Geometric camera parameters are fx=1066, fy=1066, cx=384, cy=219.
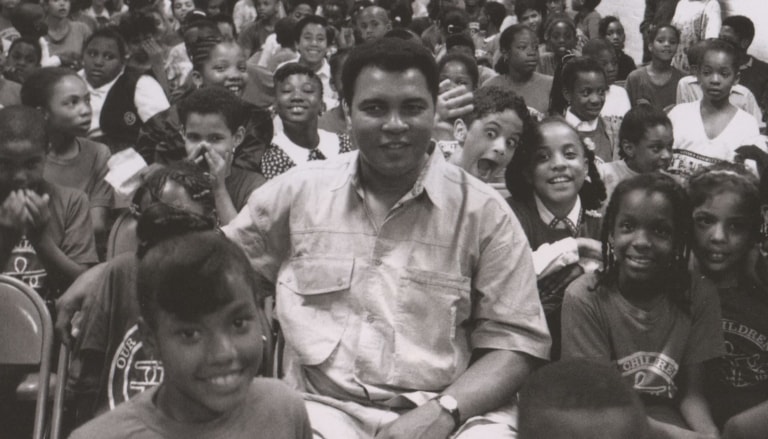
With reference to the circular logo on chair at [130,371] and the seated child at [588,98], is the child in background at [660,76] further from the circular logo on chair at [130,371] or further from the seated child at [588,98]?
the circular logo on chair at [130,371]

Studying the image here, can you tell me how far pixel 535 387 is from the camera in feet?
6.81

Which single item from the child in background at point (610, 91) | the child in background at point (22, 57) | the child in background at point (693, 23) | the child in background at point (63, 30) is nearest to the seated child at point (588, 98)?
the child in background at point (610, 91)

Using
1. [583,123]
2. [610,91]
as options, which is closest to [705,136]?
[583,123]

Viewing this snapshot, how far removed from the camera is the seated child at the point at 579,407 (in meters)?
2.00

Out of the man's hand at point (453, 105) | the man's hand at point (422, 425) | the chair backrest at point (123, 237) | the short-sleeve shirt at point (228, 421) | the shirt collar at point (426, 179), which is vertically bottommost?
the man's hand at point (422, 425)

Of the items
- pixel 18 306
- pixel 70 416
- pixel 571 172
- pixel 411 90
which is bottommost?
pixel 70 416

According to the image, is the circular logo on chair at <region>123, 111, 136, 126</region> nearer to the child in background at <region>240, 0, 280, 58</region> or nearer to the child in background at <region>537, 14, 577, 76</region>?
the child in background at <region>537, 14, 577, 76</region>

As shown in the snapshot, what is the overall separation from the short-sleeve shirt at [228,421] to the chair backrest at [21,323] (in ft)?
4.17

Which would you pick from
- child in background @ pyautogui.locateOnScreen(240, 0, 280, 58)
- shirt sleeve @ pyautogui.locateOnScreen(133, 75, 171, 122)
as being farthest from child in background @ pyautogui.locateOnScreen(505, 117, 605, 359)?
child in background @ pyautogui.locateOnScreen(240, 0, 280, 58)

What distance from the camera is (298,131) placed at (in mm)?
5027

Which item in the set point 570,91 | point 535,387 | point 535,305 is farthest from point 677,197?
point 570,91

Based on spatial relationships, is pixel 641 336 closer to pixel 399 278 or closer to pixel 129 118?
pixel 399 278

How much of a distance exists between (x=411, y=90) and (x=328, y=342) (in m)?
0.64

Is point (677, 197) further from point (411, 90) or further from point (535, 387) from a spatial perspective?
point (535, 387)
